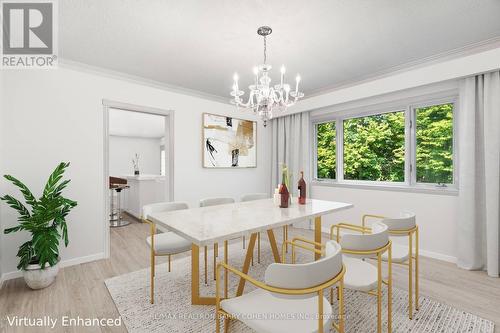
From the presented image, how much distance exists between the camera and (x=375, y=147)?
12.7 ft

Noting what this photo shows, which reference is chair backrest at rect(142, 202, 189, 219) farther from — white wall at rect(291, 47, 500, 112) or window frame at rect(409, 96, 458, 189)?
window frame at rect(409, 96, 458, 189)

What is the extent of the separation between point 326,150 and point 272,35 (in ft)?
8.54

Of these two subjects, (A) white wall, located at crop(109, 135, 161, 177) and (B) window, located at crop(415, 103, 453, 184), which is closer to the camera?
(B) window, located at crop(415, 103, 453, 184)

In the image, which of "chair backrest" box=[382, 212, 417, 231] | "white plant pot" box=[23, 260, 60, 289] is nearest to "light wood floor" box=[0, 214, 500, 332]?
"white plant pot" box=[23, 260, 60, 289]

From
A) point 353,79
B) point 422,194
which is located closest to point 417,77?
point 353,79

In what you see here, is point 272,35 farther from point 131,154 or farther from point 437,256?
point 131,154

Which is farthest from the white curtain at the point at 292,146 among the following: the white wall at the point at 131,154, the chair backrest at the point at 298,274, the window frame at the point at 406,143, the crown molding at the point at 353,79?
the white wall at the point at 131,154

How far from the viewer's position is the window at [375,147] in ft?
11.7

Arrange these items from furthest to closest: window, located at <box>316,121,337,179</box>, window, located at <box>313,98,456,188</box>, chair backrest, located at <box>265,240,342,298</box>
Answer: window, located at <box>316,121,337,179</box>, window, located at <box>313,98,456,188</box>, chair backrest, located at <box>265,240,342,298</box>

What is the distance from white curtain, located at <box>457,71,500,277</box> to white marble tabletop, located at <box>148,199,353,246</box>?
5.13 ft

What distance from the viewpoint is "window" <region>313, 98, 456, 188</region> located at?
3.18 meters

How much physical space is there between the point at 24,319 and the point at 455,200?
4.49 m

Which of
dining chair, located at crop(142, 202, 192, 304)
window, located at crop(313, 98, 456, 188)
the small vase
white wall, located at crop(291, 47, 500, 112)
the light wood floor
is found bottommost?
the light wood floor

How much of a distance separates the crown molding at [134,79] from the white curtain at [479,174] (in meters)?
3.57
